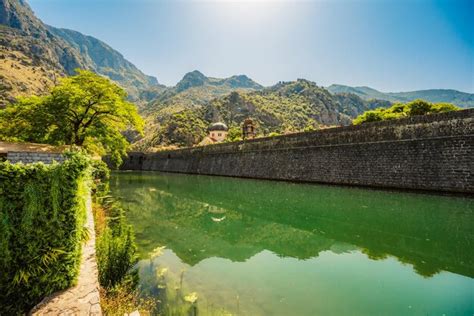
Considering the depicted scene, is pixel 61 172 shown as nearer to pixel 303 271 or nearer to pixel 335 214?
pixel 303 271

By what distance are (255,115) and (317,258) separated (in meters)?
103

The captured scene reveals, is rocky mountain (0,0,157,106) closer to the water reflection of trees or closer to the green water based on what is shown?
the water reflection of trees

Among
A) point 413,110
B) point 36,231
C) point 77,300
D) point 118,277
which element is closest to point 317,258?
point 118,277

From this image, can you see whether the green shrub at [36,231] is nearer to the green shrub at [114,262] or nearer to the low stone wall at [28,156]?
the green shrub at [114,262]

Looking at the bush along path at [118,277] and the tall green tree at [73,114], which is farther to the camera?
the tall green tree at [73,114]

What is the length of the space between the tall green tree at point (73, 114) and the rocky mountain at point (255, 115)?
53.9 metres

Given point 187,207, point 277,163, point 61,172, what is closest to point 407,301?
point 61,172

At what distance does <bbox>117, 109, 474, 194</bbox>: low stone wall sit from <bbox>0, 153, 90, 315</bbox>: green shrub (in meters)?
16.3

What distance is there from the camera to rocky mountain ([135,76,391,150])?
293ft

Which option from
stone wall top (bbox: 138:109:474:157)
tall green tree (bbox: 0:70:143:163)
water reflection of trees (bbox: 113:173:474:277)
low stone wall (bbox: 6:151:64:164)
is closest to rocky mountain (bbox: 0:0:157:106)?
tall green tree (bbox: 0:70:143:163)

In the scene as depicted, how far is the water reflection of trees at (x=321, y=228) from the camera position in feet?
22.3

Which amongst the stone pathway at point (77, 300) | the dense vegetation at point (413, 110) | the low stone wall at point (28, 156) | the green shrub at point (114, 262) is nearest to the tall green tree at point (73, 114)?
the low stone wall at point (28, 156)

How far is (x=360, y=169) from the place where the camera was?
1848 cm

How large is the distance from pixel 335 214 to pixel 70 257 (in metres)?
9.35
